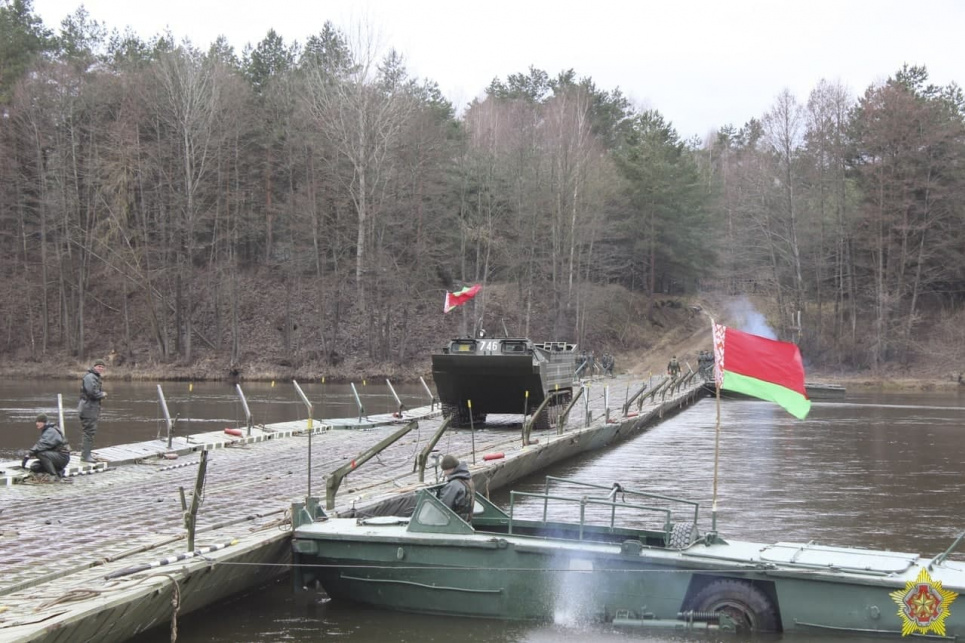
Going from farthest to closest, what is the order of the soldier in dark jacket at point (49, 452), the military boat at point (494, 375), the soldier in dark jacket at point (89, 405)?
the military boat at point (494, 375), the soldier in dark jacket at point (89, 405), the soldier in dark jacket at point (49, 452)

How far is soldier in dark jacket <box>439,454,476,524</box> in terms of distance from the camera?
421 inches

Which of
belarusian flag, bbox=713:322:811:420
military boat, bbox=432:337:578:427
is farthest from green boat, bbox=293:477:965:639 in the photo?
military boat, bbox=432:337:578:427

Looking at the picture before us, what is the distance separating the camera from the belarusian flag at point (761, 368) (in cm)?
1093

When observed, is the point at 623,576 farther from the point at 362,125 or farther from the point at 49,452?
the point at 362,125

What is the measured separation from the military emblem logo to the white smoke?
4358 centimetres

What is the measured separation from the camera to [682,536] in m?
10.3

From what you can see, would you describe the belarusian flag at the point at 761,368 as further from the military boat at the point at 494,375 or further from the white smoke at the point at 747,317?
the white smoke at the point at 747,317

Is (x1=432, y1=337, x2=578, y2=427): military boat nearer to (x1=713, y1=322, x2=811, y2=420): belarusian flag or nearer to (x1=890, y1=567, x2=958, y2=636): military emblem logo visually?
(x1=713, y1=322, x2=811, y2=420): belarusian flag

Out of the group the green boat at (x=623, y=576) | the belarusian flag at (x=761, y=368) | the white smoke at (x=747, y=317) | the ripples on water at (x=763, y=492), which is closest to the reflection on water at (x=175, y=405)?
the ripples on water at (x=763, y=492)

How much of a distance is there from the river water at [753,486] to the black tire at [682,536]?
3.29 feet

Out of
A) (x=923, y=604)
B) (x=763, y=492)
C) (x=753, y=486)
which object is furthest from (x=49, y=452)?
(x=753, y=486)

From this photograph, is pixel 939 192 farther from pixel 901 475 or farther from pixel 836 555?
pixel 836 555

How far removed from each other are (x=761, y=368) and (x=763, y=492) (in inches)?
335

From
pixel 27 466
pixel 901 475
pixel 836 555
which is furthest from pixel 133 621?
pixel 901 475
